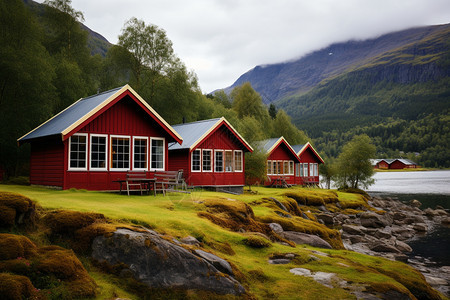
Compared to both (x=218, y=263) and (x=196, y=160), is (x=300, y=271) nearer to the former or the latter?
(x=218, y=263)

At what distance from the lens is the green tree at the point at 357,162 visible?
4750 cm

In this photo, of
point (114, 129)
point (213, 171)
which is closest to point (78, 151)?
point (114, 129)

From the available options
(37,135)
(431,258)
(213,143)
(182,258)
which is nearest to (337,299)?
(182,258)

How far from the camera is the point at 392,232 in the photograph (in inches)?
997

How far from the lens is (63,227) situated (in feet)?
29.1

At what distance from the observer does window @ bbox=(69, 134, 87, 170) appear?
19.8m

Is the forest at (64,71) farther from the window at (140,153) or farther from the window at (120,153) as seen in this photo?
the window at (140,153)

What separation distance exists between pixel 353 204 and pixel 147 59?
92.0 ft

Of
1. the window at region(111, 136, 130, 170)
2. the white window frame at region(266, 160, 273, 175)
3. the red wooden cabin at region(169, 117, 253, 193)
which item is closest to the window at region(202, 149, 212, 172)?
the red wooden cabin at region(169, 117, 253, 193)

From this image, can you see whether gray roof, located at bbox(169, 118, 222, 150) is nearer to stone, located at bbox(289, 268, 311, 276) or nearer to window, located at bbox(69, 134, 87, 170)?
window, located at bbox(69, 134, 87, 170)

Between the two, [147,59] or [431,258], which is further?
[147,59]

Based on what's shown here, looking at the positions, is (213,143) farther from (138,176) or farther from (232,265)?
(232,265)

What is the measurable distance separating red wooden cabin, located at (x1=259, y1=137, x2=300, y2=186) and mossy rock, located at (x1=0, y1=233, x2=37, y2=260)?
34613mm

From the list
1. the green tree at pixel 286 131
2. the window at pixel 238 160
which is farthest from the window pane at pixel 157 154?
A: the green tree at pixel 286 131
